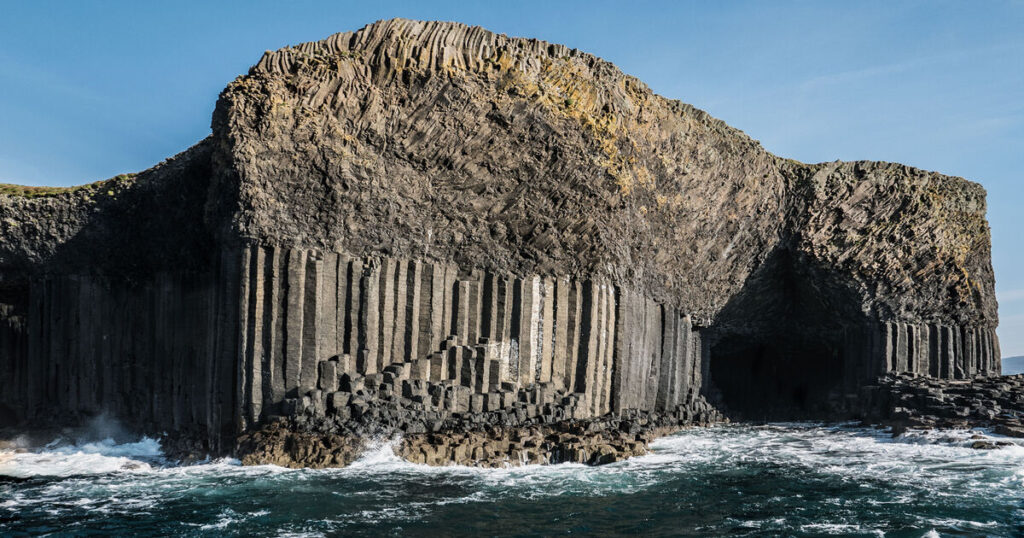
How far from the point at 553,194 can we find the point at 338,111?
662 centimetres

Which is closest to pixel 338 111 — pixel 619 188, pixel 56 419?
pixel 619 188

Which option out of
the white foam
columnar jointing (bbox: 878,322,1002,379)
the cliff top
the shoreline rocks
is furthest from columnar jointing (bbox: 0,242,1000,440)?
columnar jointing (bbox: 878,322,1002,379)

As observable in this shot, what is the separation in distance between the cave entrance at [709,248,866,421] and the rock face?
33.4 inches

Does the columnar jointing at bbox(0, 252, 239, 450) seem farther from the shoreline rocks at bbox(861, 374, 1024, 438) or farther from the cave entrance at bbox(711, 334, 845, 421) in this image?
the cave entrance at bbox(711, 334, 845, 421)

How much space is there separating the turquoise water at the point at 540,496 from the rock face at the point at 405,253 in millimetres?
2755

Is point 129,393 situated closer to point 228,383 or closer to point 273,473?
point 228,383

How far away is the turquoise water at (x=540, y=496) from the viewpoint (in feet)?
47.2

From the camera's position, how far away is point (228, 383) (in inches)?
832

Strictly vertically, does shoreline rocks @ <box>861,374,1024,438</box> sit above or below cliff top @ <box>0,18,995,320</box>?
below

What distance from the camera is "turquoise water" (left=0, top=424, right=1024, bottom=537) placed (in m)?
14.4

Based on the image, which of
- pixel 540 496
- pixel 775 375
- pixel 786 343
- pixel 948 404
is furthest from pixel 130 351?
pixel 775 375

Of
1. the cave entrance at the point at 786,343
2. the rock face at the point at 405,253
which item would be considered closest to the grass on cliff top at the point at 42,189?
the rock face at the point at 405,253

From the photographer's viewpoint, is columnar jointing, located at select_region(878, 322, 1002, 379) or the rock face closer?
the rock face

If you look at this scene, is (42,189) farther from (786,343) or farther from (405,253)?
(786,343)
